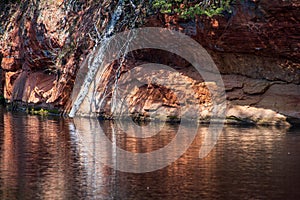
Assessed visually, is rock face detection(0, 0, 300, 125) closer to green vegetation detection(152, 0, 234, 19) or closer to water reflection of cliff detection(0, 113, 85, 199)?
green vegetation detection(152, 0, 234, 19)

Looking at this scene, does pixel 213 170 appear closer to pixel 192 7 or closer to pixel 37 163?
pixel 37 163

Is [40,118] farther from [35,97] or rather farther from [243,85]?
[243,85]

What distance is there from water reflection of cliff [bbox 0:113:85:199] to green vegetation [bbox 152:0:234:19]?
5.83m

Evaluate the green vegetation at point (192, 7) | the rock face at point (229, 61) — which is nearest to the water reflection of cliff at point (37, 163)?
the rock face at point (229, 61)

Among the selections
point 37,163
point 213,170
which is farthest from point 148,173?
point 37,163

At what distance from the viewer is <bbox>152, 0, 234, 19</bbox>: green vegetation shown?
25234 mm

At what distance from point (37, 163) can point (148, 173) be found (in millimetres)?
2747

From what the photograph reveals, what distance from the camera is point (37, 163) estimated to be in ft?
52.2

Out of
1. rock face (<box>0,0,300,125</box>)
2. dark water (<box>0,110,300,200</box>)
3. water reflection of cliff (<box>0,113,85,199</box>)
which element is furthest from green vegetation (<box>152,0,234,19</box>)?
water reflection of cliff (<box>0,113,85,199</box>)

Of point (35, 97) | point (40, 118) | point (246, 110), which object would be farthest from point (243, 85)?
point (35, 97)

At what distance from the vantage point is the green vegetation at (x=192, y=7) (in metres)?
25.2

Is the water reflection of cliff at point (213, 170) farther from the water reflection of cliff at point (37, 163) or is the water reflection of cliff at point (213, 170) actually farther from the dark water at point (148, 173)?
the water reflection of cliff at point (37, 163)

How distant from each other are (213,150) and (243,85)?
905 cm

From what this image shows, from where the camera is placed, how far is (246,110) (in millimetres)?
26719
